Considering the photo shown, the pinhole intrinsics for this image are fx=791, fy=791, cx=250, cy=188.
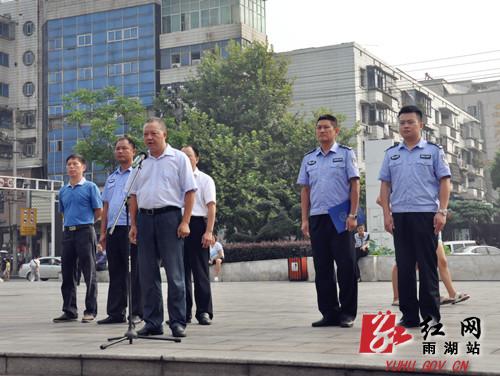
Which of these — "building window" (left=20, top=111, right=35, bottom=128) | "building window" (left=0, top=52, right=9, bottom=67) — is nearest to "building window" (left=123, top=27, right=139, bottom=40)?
"building window" (left=20, top=111, right=35, bottom=128)

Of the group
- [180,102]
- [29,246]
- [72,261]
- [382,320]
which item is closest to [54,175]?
[29,246]

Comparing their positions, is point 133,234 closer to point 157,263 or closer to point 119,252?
point 157,263

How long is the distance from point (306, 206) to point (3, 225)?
2095 inches

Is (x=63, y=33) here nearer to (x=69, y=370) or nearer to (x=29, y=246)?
(x=29, y=246)

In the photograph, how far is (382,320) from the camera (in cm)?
483

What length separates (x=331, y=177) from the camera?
7.40 meters

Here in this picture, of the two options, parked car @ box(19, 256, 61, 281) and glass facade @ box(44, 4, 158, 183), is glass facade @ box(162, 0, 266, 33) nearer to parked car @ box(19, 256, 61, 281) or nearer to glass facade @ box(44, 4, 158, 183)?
glass facade @ box(44, 4, 158, 183)

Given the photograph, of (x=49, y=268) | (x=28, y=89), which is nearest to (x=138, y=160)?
(x=49, y=268)

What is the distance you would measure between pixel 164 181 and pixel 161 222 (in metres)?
0.35

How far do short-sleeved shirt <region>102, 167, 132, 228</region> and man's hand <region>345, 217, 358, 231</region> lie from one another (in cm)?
243

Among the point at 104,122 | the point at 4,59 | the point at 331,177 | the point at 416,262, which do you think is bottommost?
the point at 416,262

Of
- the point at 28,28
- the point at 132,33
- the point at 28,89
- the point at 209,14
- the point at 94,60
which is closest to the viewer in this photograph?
the point at 209,14

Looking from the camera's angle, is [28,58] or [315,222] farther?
[28,58]

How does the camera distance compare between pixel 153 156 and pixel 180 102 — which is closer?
pixel 153 156
